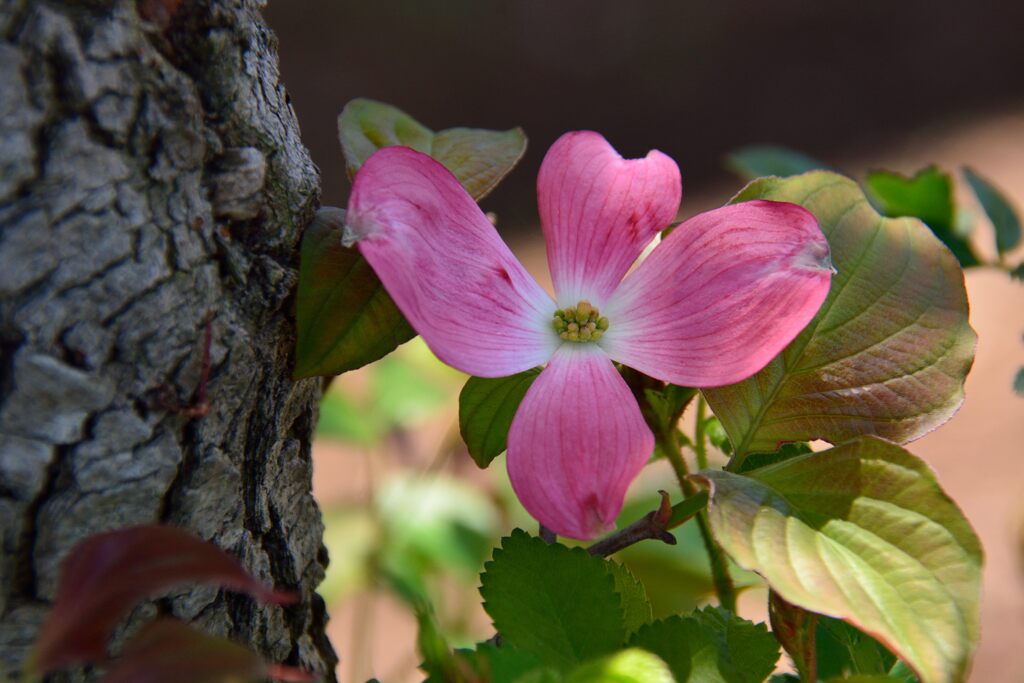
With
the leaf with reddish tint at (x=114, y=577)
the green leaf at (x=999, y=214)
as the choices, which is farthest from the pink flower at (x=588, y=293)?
the green leaf at (x=999, y=214)

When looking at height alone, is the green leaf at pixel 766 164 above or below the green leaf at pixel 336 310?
above

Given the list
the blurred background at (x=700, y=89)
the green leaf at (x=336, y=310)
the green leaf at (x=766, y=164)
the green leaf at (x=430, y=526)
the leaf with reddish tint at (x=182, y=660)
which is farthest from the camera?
the blurred background at (x=700, y=89)

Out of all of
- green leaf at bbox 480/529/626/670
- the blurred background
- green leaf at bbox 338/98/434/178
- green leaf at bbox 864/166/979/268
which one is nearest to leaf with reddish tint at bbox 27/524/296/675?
green leaf at bbox 480/529/626/670

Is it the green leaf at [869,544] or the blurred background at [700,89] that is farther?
the blurred background at [700,89]

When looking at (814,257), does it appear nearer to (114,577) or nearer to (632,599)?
(632,599)

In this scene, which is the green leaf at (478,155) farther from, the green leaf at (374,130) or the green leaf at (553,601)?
the green leaf at (553,601)

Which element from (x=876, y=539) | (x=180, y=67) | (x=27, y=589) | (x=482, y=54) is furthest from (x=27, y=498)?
(x=482, y=54)
